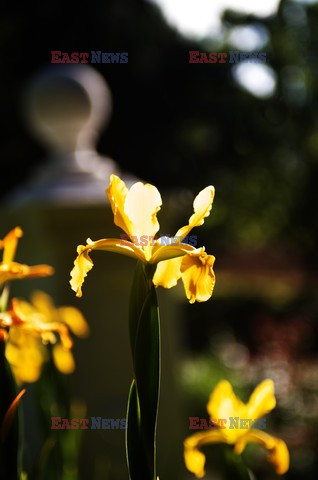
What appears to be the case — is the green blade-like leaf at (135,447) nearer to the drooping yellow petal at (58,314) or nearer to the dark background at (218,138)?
the drooping yellow petal at (58,314)

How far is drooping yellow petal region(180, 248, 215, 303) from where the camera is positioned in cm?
92

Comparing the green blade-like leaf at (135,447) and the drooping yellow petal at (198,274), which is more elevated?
the drooping yellow petal at (198,274)

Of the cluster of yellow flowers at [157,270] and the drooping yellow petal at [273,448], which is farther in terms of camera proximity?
the drooping yellow petal at [273,448]

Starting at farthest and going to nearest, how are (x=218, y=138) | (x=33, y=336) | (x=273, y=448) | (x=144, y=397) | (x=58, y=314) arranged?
(x=218, y=138), (x=58, y=314), (x=33, y=336), (x=273, y=448), (x=144, y=397)

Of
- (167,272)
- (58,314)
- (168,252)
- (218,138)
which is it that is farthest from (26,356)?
(218,138)

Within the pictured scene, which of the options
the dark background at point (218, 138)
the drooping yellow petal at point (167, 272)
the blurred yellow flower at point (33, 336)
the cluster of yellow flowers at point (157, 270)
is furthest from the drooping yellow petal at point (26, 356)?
the dark background at point (218, 138)

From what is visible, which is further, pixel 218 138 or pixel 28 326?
pixel 218 138

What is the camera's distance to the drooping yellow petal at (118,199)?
97cm

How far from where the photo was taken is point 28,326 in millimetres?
1057

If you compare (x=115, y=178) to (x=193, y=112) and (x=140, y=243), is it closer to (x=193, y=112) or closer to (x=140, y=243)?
(x=140, y=243)

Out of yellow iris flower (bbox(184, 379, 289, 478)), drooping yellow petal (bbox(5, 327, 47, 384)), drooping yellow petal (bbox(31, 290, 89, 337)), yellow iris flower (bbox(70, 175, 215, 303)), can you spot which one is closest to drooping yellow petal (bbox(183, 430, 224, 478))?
yellow iris flower (bbox(184, 379, 289, 478))

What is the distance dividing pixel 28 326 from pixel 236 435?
0.42m

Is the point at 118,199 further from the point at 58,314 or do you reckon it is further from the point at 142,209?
the point at 58,314

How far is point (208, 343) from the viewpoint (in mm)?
9000
